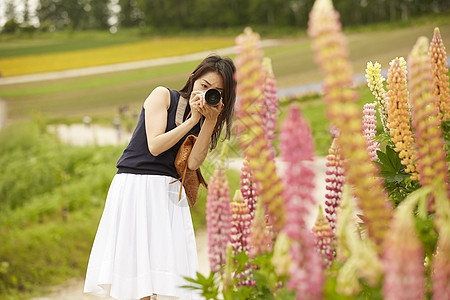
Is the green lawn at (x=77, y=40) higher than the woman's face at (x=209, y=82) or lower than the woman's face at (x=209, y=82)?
higher

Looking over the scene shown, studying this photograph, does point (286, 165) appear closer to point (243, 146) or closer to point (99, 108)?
point (243, 146)

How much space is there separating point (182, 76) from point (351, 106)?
11890mm

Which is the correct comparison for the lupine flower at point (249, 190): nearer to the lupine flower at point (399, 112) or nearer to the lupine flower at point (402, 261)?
the lupine flower at point (399, 112)

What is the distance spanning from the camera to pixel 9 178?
274 inches

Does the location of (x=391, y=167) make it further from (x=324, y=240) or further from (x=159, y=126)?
(x=159, y=126)

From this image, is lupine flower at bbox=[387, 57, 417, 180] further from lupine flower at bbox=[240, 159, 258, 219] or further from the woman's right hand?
the woman's right hand

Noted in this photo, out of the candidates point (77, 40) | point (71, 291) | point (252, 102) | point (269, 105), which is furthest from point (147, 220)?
point (77, 40)

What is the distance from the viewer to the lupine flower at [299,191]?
0.44m

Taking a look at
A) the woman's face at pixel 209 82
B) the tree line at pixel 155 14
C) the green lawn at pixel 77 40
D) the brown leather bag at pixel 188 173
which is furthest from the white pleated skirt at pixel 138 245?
the green lawn at pixel 77 40

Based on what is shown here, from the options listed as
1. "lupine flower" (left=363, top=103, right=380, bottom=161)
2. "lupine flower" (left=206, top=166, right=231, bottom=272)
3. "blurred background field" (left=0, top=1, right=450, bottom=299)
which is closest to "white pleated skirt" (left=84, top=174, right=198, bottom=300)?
"blurred background field" (left=0, top=1, right=450, bottom=299)

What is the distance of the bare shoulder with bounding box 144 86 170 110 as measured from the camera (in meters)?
1.60

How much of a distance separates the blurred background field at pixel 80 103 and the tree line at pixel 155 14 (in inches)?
3.9

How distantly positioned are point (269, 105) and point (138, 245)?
1.10 metres

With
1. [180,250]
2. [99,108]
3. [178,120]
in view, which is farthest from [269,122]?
[99,108]
